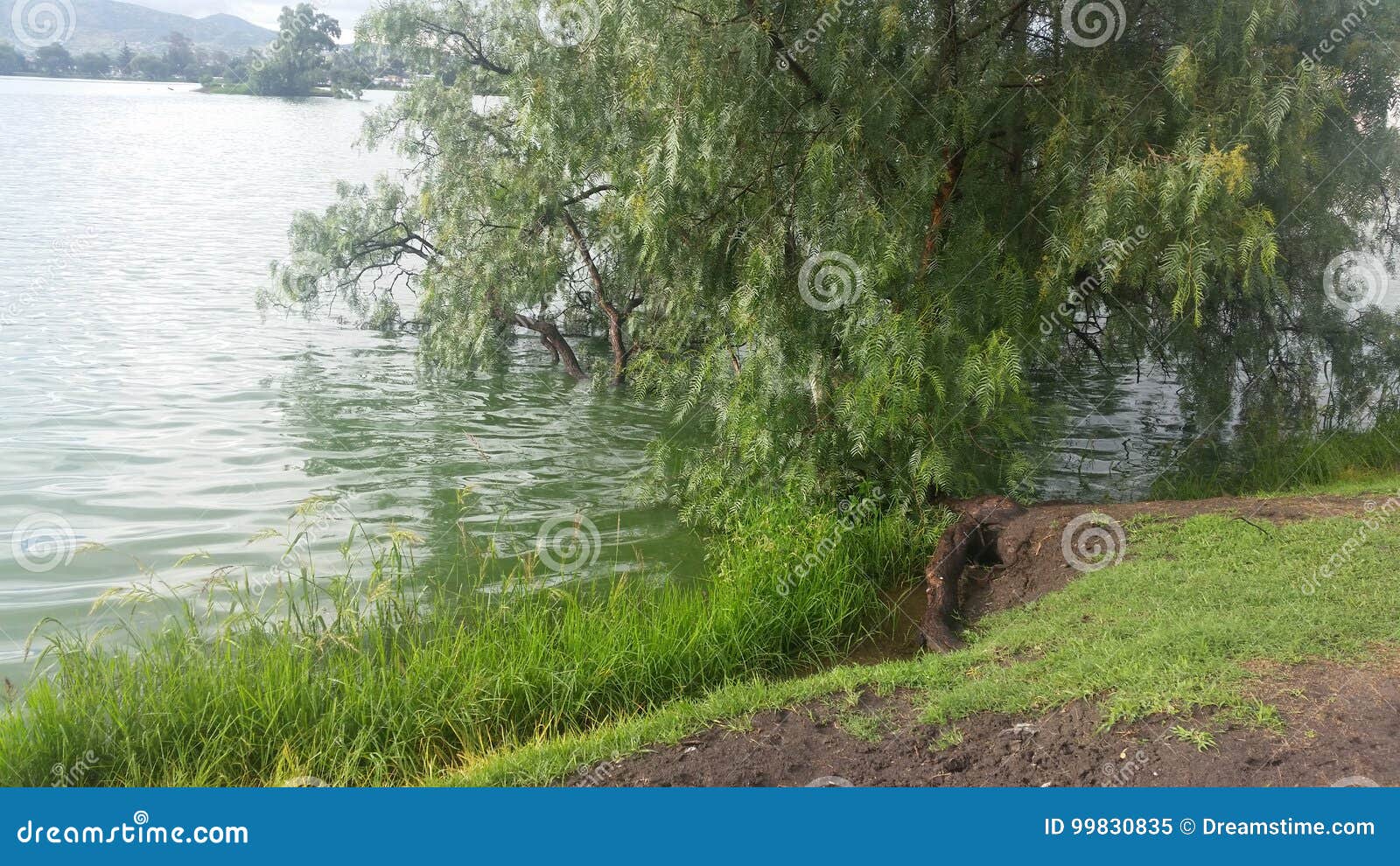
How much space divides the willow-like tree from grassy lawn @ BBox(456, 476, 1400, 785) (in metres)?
1.58

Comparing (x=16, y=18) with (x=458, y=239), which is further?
(x=458, y=239)

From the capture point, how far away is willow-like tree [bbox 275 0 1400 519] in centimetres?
706

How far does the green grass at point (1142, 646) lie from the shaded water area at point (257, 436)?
2.50 m

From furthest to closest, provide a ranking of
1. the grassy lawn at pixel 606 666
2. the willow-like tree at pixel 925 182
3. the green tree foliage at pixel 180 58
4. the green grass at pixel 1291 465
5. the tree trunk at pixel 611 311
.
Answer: the green tree foliage at pixel 180 58 → the tree trunk at pixel 611 311 → the green grass at pixel 1291 465 → the willow-like tree at pixel 925 182 → the grassy lawn at pixel 606 666

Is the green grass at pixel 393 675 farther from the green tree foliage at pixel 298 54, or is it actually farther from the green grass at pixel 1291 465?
the green tree foliage at pixel 298 54

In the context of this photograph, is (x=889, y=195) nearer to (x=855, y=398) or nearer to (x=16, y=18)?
(x=855, y=398)

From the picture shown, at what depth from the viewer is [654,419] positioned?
13109mm

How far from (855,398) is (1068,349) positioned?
16.0 feet

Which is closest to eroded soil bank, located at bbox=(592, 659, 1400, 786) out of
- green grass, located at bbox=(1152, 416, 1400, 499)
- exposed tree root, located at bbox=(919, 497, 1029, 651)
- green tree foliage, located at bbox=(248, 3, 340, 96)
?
exposed tree root, located at bbox=(919, 497, 1029, 651)

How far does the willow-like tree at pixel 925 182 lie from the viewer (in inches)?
278

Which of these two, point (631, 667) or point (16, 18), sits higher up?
point (16, 18)

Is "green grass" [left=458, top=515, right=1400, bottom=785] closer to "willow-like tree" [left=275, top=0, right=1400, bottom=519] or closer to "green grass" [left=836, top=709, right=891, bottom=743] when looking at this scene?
"green grass" [left=836, top=709, right=891, bottom=743]

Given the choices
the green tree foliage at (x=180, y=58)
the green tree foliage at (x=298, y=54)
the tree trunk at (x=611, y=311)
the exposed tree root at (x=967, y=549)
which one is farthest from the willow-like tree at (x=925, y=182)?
the green tree foliage at (x=180, y=58)

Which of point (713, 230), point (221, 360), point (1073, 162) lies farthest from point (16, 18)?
point (1073, 162)
